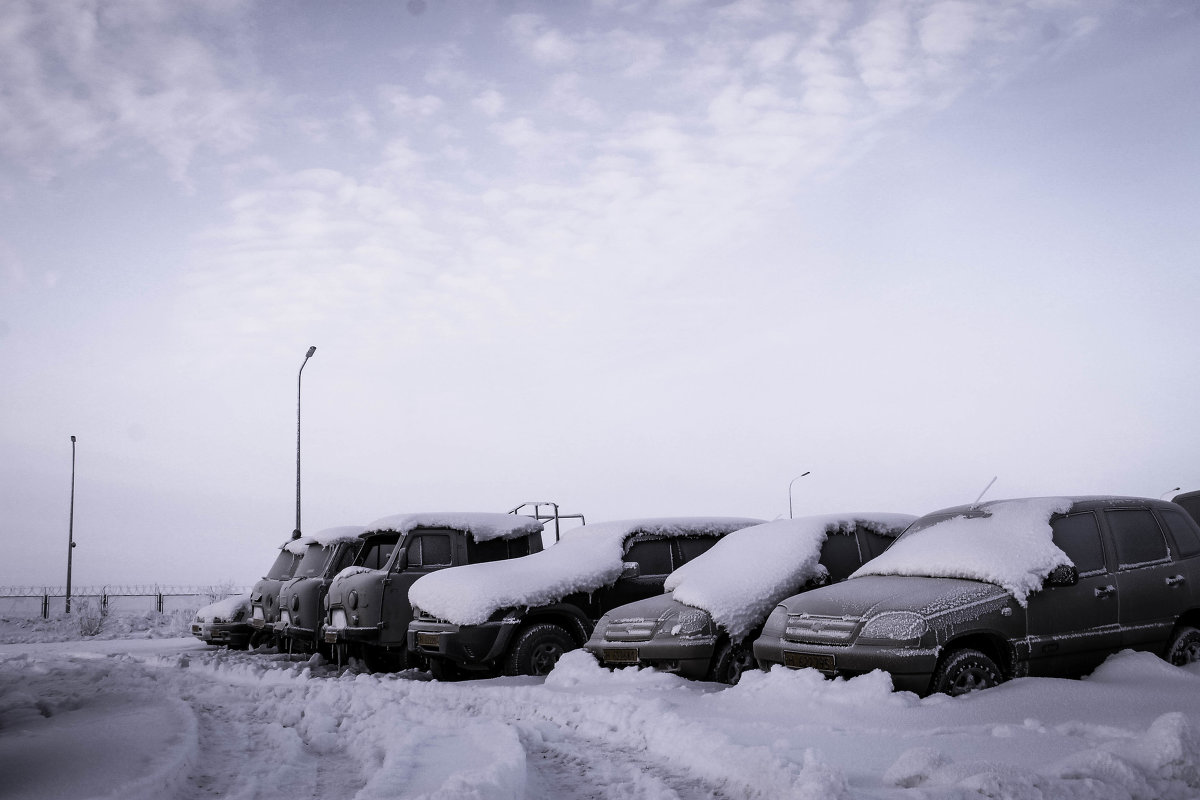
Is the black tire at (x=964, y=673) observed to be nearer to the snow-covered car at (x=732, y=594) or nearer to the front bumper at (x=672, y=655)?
the snow-covered car at (x=732, y=594)

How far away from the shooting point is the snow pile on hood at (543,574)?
402 inches

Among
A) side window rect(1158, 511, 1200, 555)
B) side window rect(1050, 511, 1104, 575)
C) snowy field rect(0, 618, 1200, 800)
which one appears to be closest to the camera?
snowy field rect(0, 618, 1200, 800)

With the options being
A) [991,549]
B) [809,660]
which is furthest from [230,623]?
[991,549]

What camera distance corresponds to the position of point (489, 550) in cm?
1223

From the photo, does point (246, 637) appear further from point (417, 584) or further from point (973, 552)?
point (973, 552)

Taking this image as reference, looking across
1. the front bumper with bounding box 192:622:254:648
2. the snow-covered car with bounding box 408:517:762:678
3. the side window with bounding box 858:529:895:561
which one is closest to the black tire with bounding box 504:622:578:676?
the snow-covered car with bounding box 408:517:762:678

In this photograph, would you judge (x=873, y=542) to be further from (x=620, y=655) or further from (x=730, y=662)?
(x=620, y=655)

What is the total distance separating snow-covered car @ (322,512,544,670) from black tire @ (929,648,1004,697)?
664cm

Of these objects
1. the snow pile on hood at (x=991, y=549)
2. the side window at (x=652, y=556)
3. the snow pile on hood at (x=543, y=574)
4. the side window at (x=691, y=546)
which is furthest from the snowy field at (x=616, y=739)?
A: the side window at (x=691, y=546)

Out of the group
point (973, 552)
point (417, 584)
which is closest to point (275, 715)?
point (417, 584)

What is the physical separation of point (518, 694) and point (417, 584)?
2876 mm

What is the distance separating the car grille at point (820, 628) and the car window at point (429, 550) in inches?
215

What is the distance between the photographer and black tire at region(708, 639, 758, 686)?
28.7 ft

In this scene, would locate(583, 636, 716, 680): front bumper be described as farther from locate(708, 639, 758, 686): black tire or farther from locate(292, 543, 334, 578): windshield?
locate(292, 543, 334, 578): windshield
